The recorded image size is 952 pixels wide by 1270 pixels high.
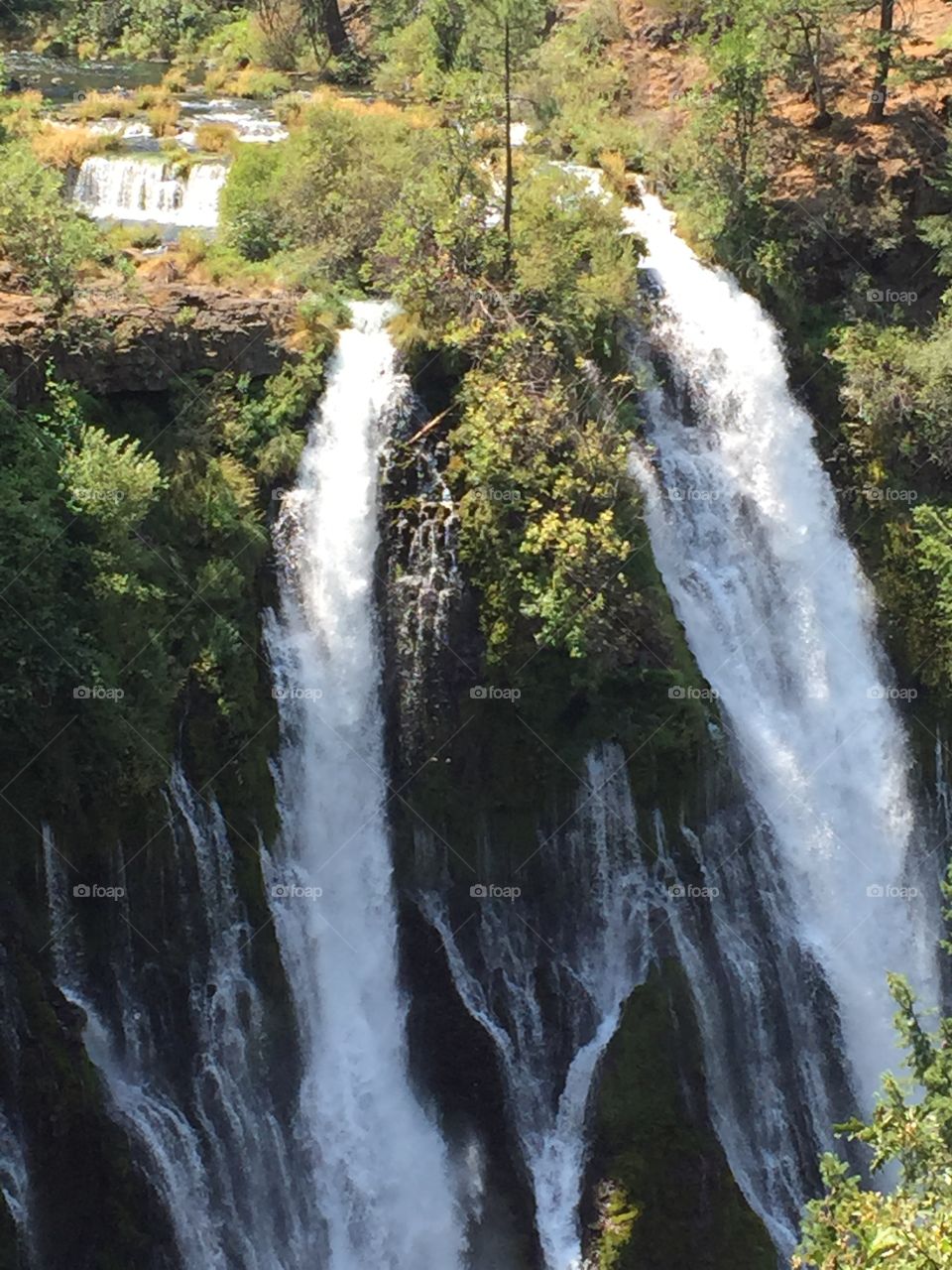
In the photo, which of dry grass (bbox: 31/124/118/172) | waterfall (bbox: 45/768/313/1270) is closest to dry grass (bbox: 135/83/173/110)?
dry grass (bbox: 31/124/118/172)

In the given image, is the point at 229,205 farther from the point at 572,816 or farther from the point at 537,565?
the point at 572,816

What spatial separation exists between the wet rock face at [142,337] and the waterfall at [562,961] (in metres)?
7.63

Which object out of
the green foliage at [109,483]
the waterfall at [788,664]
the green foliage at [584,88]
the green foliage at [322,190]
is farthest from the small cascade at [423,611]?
the green foliage at [584,88]

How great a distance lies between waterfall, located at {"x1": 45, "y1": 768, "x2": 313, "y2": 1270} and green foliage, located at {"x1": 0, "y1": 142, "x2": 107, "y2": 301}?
24.0 feet

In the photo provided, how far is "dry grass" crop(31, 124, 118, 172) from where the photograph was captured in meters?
24.0

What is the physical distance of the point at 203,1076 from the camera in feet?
47.2

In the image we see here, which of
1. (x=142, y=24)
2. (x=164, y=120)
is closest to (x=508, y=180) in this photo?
(x=164, y=120)

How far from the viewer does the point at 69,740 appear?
547 inches

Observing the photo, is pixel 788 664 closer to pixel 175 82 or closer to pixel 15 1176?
pixel 15 1176

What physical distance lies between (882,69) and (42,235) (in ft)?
52.0

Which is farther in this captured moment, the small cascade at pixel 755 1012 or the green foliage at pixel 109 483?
the small cascade at pixel 755 1012

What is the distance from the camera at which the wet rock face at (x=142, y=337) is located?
16016 millimetres

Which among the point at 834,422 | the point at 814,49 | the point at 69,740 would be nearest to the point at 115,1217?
the point at 69,740

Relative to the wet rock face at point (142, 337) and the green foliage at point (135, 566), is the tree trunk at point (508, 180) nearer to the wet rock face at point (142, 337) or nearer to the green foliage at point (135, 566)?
the wet rock face at point (142, 337)
